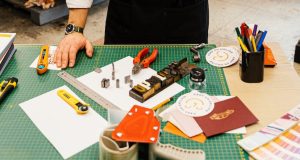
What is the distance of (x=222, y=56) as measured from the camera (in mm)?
1400

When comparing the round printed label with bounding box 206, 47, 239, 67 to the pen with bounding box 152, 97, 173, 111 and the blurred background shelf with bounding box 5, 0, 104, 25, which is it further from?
the blurred background shelf with bounding box 5, 0, 104, 25

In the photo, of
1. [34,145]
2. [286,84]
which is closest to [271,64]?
[286,84]

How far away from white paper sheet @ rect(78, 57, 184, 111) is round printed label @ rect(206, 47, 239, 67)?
0.20 metres

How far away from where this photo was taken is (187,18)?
1.57 m

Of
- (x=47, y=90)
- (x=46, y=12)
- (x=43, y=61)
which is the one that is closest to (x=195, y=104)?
(x=47, y=90)

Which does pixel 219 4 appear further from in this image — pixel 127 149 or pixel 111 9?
pixel 127 149

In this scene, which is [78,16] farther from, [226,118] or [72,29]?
[226,118]

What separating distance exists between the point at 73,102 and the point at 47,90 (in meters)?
0.13

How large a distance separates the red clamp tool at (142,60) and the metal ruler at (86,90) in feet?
0.55

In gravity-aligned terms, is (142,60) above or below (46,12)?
above

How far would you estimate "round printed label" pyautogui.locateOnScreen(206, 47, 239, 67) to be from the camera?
1.37m

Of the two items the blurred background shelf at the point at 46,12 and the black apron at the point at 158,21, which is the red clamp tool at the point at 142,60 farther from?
the blurred background shelf at the point at 46,12

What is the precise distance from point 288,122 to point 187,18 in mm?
653

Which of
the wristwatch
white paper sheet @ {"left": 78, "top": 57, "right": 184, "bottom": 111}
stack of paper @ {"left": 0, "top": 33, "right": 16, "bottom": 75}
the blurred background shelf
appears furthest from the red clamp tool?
the blurred background shelf
